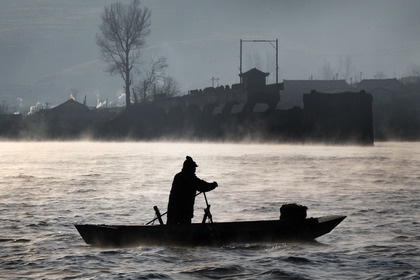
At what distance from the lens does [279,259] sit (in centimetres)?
1675

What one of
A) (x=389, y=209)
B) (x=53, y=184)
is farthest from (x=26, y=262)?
(x=53, y=184)

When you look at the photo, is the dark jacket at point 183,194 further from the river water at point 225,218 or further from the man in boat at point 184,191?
the river water at point 225,218

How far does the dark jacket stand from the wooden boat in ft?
1.74

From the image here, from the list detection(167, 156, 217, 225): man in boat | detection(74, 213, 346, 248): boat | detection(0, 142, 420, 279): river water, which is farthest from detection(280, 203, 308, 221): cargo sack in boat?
detection(167, 156, 217, 225): man in boat

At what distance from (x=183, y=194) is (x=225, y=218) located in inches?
271

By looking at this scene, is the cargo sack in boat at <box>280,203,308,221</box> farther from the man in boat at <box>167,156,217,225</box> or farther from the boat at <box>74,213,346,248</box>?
the man in boat at <box>167,156,217,225</box>

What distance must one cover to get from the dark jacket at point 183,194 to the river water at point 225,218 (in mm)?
712

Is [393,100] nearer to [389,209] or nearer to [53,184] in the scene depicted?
[53,184]

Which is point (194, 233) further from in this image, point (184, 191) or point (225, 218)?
point (225, 218)

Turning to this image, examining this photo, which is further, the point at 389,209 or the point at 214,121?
the point at 214,121

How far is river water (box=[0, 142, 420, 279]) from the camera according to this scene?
1574cm

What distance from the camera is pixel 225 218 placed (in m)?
24.0

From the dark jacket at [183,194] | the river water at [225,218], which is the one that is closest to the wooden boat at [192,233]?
the river water at [225,218]

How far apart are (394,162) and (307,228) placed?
43.6m
